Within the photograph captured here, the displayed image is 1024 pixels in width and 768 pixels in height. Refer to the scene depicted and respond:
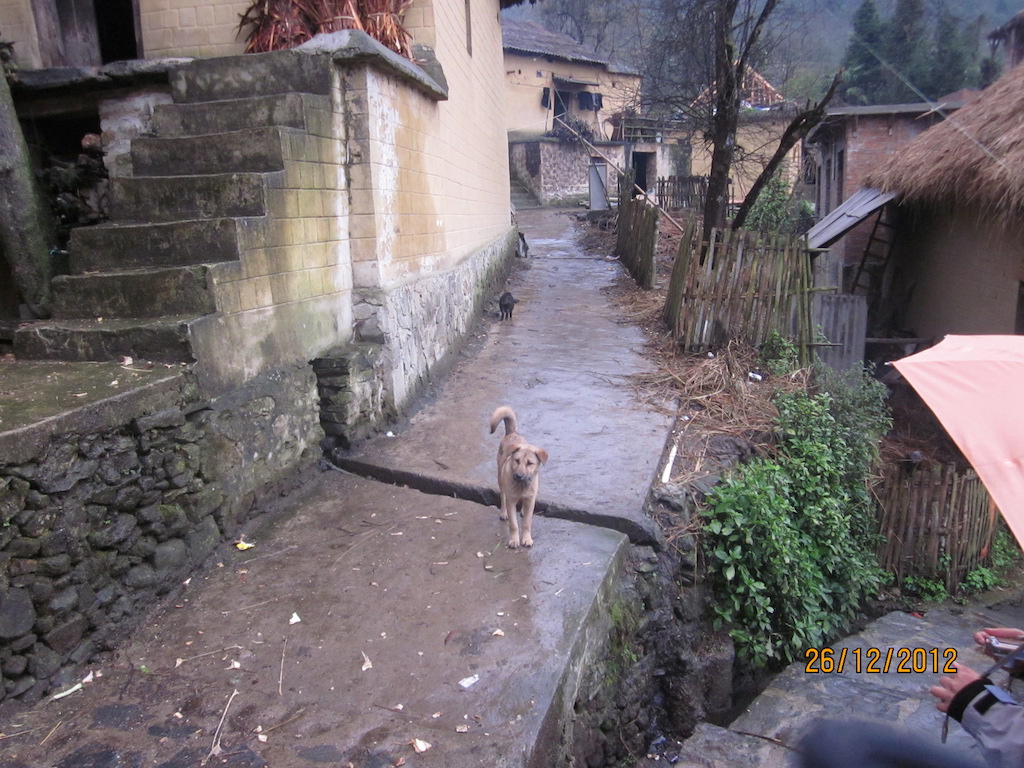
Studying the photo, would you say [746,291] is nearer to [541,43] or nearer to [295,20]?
[295,20]

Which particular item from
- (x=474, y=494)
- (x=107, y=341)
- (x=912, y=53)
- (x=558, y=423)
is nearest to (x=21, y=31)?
(x=107, y=341)

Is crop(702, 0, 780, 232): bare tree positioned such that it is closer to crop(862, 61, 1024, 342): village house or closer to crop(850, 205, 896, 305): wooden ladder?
crop(862, 61, 1024, 342): village house

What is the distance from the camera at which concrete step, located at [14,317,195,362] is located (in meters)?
3.61

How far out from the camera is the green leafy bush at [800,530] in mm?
4445

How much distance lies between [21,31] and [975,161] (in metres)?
9.28

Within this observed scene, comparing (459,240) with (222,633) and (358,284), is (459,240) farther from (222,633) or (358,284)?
(222,633)

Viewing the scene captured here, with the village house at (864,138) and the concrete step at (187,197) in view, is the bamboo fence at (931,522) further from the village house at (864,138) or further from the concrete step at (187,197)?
the village house at (864,138)

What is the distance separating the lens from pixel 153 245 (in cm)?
409

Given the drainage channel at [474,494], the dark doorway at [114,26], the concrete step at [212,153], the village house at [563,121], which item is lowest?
the drainage channel at [474,494]

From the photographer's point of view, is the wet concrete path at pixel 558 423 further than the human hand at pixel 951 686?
Yes

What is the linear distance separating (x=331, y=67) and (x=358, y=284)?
1.48 meters

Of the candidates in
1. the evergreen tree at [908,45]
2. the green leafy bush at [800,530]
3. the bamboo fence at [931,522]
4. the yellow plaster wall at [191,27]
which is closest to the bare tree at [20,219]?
the yellow plaster wall at [191,27]

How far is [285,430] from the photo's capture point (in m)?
4.38
